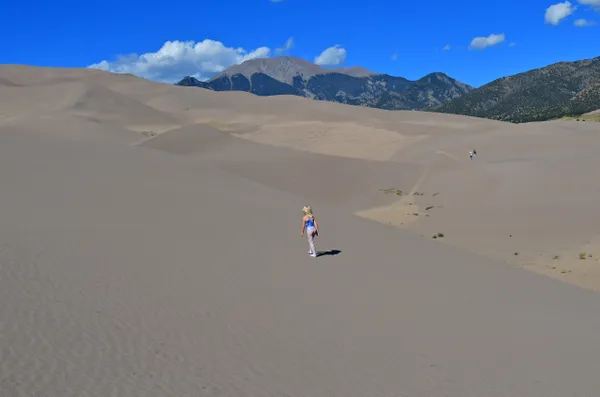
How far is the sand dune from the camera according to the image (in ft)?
19.2

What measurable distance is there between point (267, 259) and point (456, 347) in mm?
5005

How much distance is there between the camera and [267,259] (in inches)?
448

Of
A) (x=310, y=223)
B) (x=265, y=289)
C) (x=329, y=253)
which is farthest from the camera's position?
(x=329, y=253)

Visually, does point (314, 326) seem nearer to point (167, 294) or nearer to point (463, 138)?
point (167, 294)

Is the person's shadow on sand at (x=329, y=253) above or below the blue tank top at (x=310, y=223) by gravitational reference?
below

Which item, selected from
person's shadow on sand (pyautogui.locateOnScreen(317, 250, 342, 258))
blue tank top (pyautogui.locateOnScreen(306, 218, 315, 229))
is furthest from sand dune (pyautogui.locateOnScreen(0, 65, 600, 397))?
blue tank top (pyautogui.locateOnScreen(306, 218, 315, 229))

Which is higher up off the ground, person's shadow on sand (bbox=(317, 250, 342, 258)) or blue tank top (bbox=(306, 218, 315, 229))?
blue tank top (bbox=(306, 218, 315, 229))

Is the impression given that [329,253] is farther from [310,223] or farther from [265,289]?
[265,289]

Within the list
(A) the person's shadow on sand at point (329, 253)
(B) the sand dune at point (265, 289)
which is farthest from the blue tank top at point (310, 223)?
(A) the person's shadow on sand at point (329, 253)

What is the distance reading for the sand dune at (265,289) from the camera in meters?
5.86

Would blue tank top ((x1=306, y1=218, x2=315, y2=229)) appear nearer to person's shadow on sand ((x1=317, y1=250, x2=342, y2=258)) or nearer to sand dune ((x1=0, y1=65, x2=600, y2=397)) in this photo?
sand dune ((x1=0, y1=65, x2=600, y2=397))

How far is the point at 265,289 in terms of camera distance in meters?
9.22

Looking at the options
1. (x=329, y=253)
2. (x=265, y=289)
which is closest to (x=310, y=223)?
(x=329, y=253)

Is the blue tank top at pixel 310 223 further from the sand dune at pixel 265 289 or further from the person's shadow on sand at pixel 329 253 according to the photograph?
the person's shadow on sand at pixel 329 253
